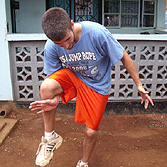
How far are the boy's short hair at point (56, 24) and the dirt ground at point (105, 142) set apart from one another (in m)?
1.99

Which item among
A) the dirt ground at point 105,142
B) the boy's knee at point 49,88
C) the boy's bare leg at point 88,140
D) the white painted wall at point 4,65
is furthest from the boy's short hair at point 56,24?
the white painted wall at point 4,65

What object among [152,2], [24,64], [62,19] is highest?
[152,2]

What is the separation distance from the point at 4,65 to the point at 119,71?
2.33 m

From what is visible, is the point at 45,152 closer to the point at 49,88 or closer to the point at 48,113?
the point at 48,113

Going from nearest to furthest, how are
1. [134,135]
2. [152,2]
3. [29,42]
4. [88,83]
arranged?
[88,83], [134,135], [29,42], [152,2]

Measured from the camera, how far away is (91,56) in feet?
7.88

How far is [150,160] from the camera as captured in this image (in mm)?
3248

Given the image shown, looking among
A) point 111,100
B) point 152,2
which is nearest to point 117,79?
point 111,100

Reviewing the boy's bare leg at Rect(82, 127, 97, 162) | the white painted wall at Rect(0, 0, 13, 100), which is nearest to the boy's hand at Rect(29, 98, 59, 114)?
the boy's bare leg at Rect(82, 127, 97, 162)

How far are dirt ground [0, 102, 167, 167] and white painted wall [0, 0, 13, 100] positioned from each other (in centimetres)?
44

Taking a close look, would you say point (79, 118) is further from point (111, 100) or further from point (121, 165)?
point (111, 100)

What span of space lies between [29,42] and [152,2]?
192 inches

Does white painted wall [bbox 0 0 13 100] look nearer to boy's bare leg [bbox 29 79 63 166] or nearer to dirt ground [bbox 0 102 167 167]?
dirt ground [bbox 0 102 167 167]

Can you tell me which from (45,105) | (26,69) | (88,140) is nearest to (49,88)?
(45,105)
